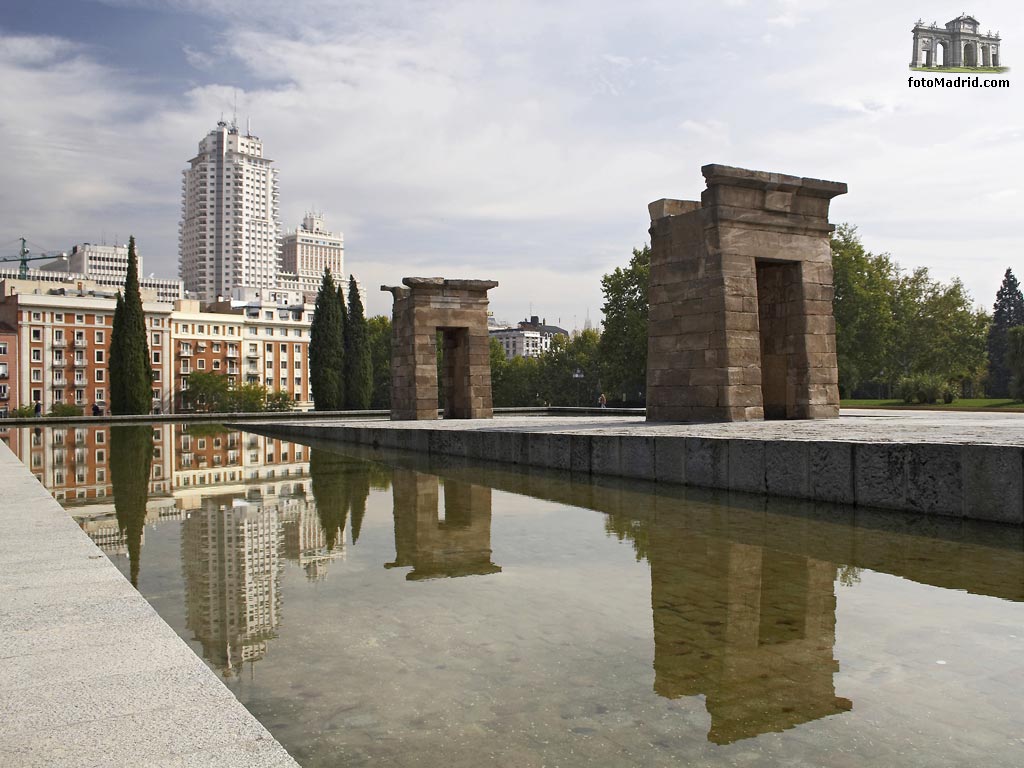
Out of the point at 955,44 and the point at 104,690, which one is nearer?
the point at 104,690

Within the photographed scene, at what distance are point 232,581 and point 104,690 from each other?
8.57 feet

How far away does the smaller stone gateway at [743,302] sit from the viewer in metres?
15.5

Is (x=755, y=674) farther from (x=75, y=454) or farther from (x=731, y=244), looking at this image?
(x=75, y=454)

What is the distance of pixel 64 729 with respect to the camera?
2262 mm

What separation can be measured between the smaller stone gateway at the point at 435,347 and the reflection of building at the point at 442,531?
1600cm

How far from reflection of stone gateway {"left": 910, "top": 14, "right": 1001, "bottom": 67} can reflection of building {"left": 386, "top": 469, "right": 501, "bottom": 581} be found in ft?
122

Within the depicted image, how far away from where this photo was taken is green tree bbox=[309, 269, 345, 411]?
61.8m

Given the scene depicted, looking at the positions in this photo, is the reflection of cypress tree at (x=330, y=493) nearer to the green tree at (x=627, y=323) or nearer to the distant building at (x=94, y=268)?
the green tree at (x=627, y=323)

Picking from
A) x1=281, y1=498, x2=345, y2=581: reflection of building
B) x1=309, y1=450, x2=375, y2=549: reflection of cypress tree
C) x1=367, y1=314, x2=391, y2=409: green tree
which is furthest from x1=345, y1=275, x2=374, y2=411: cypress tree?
x1=281, y1=498, x2=345, y2=581: reflection of building

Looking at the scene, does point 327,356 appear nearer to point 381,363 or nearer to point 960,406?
point 381,363

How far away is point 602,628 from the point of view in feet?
13.1

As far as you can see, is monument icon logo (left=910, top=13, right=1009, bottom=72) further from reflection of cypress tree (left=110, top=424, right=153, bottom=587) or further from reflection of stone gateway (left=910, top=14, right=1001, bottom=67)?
reflection of cypress tree (left=110, top=424, right=153, bottom=587)

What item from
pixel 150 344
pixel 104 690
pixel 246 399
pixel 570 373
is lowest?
pixel 104 690

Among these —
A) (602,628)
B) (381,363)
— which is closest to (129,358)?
(381,363)
